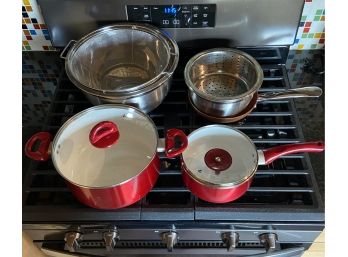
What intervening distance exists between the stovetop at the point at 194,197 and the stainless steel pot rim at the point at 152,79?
0.09m

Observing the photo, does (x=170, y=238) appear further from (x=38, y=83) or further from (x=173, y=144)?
(x=38, y=83)

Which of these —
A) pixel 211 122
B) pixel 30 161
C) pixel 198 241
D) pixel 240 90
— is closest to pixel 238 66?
pixel 240 90

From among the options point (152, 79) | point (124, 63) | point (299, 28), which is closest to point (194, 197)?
point (152, 79)

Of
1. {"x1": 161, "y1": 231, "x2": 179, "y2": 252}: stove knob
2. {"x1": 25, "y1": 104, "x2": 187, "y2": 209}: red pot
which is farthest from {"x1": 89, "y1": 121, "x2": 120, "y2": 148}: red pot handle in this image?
{"x1": 161, "y1": 231, "x2": 179, "y2": 252}: stove knob

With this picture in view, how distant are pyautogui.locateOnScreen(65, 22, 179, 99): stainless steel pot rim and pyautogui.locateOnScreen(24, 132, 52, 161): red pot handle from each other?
136 mm

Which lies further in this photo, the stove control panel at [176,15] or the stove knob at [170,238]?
the stove control panel at [176,15]

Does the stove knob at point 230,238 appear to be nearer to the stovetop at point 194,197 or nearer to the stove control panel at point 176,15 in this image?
the stovetop at point 194,197

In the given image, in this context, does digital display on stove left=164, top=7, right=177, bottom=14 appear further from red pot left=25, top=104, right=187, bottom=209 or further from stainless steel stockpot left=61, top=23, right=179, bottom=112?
red pot left=25, top=104, right=187, bottom=209

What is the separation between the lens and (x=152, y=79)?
0.75m

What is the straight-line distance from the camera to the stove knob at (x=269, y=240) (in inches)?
27.1

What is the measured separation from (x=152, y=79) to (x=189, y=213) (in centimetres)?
29

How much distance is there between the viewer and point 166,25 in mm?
865

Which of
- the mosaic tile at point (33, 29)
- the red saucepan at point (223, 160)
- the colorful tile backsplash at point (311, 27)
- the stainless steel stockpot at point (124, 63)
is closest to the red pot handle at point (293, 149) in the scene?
the red saucepan at point (223, 160)

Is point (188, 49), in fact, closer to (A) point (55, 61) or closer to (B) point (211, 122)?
(B) point (211, 122)
